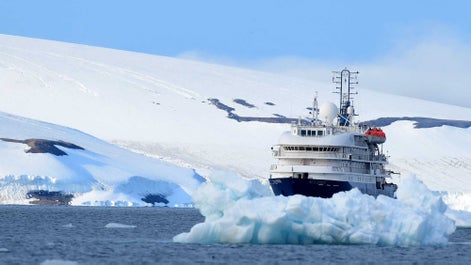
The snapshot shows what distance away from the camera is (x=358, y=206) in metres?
43.3

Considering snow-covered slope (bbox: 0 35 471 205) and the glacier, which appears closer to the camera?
the glacier

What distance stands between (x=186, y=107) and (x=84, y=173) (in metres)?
57.0

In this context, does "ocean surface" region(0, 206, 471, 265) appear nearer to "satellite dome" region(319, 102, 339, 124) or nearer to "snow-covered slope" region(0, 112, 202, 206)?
"satellite dome" region(319, 102, 339, 124)

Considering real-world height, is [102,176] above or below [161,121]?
below

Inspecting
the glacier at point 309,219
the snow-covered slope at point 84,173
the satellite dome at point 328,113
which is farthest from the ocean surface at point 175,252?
the snow-covered slope at point 84,173

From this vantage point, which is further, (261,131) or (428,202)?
(261,131)

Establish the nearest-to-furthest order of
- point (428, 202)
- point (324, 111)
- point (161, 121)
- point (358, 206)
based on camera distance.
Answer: point (358, 206)
point (428, 202)
point (324, 111)
point (161, 121)

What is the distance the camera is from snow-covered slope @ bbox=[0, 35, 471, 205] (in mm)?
155375

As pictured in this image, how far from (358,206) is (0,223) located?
2906 centimetres

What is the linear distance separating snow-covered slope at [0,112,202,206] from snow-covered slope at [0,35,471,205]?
619 inches

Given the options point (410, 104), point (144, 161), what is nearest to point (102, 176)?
point (144, 161)

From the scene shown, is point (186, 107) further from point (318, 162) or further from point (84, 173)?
point (318, 162)

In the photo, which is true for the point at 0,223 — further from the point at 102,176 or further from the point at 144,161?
the point at 144,161

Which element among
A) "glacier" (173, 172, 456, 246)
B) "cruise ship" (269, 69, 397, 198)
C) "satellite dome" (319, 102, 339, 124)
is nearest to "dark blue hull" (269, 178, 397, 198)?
"cruise ship" (269, 69, 397, 198)
